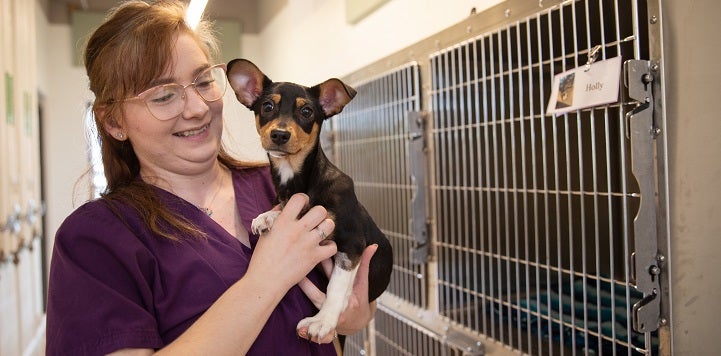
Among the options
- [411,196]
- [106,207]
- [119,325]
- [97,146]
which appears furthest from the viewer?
[411,196]

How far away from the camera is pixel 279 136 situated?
3.13 ft

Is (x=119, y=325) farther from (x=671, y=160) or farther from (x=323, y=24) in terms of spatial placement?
(x=323, y=24)

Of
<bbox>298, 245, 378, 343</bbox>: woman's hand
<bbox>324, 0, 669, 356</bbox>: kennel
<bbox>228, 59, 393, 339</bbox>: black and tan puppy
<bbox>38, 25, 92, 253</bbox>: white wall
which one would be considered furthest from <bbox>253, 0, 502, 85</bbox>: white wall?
<bbox>38, 25, 92, 253</bbox>: white wall

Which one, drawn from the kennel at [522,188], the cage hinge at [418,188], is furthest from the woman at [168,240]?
the cage hinge at [418,188]

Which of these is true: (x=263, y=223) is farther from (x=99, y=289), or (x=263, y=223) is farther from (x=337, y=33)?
(x=337, y=33)

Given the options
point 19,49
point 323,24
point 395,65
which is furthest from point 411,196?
point 19,49

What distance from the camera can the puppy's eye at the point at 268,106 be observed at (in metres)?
1.01

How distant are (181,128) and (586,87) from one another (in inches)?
33.2

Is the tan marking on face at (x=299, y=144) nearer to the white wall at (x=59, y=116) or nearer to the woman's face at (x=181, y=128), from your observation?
the woman's face at (x=181, y=128)

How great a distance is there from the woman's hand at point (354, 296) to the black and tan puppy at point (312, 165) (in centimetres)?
2

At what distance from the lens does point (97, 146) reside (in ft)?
3.86

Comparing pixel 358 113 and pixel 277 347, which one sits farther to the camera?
pixel 358 113

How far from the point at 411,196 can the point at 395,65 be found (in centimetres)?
52

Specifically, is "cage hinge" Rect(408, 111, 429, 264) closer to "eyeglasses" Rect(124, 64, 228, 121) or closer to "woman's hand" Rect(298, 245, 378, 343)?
"woman's hand" Rect(298, 245, 378, 343)
